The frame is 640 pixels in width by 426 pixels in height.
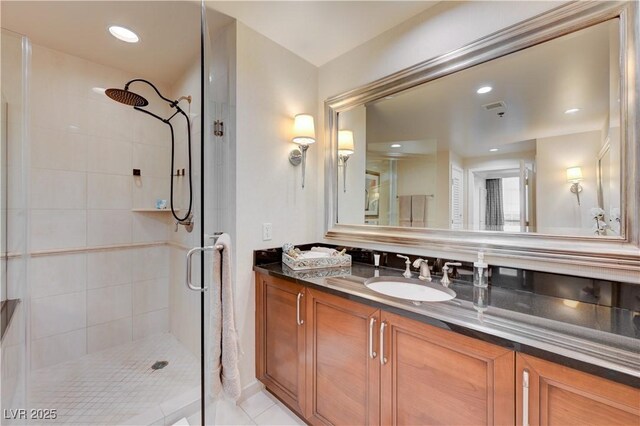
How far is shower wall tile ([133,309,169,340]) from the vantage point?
2.05 metres

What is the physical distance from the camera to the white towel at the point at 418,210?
4.95 ft

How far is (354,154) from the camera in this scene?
1.86 m

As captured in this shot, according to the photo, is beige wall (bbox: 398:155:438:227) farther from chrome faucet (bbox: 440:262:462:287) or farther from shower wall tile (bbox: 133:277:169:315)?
shower wall tile (bbox: 133:277:169:315)

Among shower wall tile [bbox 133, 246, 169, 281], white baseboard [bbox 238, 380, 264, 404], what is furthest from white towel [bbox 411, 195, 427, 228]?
shower wall tile [bbox 133, 246, 169, 281]

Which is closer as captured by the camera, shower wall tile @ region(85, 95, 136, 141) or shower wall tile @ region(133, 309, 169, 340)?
shower wall tile @ region(85, 95, 136, 141)

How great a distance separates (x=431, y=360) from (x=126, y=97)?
2.62 m

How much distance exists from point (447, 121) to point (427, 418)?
4.77 feet

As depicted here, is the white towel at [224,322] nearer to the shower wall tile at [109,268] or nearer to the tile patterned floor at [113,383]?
the tile patterned floor at [113,383]

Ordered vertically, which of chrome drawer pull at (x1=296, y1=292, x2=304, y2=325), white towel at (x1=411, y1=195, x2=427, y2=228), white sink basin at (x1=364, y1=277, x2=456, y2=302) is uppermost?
white towel at (x1=411, y1=195, x2=427, y2=228)

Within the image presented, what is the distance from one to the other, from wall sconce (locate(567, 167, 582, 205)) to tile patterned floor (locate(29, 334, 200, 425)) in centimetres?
233

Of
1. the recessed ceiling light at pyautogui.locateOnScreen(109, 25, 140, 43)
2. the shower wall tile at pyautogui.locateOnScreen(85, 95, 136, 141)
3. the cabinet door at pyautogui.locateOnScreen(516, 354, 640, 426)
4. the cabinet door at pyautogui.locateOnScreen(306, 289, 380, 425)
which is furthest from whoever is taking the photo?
the shower wall tile at pyautogui.locateOnScreen(85, 95, 136, 141)

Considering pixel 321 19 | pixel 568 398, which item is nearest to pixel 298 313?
pixel 568 398

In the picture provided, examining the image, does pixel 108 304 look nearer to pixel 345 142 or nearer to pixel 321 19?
pixel 345 142

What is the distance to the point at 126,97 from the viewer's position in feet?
6.26
